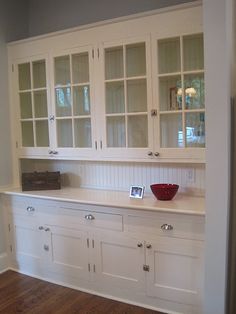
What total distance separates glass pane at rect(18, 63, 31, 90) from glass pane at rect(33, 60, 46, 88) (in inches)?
3.3

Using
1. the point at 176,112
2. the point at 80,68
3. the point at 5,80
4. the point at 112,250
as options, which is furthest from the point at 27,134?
the point at 176,112

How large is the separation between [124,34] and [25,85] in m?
1.22

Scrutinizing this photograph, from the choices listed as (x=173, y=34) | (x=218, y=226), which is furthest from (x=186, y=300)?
(x=173, y=34)

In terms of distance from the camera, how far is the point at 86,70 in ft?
9.58

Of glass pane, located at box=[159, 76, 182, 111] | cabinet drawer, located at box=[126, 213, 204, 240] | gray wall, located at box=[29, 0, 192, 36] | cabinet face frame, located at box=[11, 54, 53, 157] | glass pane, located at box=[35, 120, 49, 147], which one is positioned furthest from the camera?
glass pane, located at box=[35, 120, 49, 147]

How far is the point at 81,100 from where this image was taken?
2988 millimetres

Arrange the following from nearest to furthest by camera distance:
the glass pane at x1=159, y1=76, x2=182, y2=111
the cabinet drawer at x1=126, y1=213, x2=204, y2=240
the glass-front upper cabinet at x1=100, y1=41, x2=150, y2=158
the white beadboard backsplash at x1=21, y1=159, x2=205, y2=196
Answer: the cabinet drawer at x1=126, y1=213, x2=204, y2=240 < the glass pane at x1=159, y1=76, x2=182, y2=111 < the glass-front upper cabinet at x1=100, y1=41, x2=150, y2=158 < the white beadboard backsplash at x1=21, y1=159, x2=205, y2=196

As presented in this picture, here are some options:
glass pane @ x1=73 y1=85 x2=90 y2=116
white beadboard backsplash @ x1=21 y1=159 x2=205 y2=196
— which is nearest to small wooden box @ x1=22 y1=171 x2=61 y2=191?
white beadboard backsplash @ x1=21 y1=159 x2=205 y2=196

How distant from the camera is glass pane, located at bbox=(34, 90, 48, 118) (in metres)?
3.21

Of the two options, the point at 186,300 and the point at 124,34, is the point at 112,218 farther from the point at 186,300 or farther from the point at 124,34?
the point at 124,34

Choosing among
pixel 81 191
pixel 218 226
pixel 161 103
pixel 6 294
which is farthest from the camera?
pixel 81 191

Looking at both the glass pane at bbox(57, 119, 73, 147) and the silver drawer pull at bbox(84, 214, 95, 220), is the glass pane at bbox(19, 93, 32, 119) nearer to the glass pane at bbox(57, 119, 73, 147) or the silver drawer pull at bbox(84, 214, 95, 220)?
the glass pane at bbox(57, 119, 73, 147)

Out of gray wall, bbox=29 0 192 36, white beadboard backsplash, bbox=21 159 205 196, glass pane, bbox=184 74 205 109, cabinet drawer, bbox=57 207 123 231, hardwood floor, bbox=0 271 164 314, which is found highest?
gray wall, bbox=29 0 192 36

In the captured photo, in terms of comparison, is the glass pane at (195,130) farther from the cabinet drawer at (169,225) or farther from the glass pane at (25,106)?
the glass pane at (25,106)
